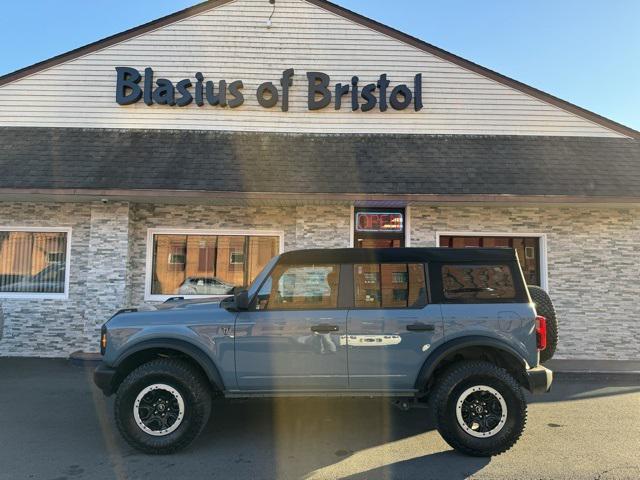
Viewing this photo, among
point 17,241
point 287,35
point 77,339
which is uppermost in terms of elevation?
point 287,35

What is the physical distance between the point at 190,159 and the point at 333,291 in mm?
5267

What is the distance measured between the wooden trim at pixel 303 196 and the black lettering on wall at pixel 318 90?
2.41m

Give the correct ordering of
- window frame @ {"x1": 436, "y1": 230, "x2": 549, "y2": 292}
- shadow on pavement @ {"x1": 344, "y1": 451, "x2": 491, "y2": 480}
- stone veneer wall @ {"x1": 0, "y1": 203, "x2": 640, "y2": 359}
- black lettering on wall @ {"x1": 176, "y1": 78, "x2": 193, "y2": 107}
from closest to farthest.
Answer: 1. shadow on pavement @ {"x1": 344, "y1": 451, "x2": 491, "y2": 480}
2. stone veneer wall @ {"x1": 0, "y1": 203, "x2": 640, "y2": 359}
3. window frame @ {"x1": 436, "y1": 230, "x2": 549, "y2": 292}
4. black lettering on wall @ {"x1": 176, "y1": 78, "x2": 193, "y2": 107}

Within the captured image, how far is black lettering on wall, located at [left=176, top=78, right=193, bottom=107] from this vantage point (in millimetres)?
9438

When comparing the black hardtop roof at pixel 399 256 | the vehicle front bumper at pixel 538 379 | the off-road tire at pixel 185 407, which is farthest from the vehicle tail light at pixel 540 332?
the off-road tire at pixel 185 407

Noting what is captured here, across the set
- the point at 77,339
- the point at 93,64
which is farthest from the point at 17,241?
the point at 93,64

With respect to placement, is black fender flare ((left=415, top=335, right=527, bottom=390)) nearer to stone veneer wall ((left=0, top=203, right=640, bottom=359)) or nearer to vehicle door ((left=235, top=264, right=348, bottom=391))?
vehicle door ((left=235, top=264, right=348, bottom=391))

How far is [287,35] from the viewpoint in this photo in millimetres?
9883

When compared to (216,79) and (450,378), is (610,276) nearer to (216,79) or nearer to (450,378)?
(450,378)

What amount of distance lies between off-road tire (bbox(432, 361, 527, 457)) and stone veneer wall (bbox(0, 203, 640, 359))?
15.6 feet

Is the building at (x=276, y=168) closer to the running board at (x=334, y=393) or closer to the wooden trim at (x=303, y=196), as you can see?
the wooden trim at (x=303, y=196)

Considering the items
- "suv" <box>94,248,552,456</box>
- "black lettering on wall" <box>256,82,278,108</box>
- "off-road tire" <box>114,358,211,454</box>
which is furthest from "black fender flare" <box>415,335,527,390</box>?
"black lettering on wall" <box>256,82,278,108</box>

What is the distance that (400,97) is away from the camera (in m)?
9.65

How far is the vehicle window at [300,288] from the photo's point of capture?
179 inches
